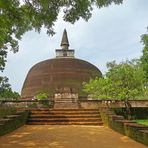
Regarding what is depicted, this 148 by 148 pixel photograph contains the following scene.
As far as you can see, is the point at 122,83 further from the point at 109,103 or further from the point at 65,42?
the point at 65,42

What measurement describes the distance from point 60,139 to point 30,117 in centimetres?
709

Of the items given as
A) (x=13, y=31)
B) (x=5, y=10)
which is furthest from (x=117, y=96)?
(x=5, y=10)

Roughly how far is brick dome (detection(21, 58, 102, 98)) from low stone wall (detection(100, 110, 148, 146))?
1533 inches

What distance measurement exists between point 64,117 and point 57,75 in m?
40.0

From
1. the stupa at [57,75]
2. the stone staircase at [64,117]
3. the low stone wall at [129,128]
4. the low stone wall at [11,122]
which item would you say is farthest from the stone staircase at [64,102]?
the stupa at [57,75]

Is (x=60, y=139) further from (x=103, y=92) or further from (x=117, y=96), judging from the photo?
(x=103, y=92)

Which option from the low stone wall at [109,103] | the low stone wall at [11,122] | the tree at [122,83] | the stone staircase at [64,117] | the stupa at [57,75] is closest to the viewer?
the low stone wall at [11,122]

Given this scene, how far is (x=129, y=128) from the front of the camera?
1045 cm

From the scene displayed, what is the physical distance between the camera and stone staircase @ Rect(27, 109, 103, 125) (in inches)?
635

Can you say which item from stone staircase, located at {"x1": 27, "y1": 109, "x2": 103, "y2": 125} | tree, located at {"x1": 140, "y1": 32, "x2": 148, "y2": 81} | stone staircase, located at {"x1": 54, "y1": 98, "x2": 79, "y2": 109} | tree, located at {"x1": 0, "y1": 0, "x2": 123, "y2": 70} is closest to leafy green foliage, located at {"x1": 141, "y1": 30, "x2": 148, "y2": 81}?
tree, located at {"x1": 140, "y1": 32, "x2": 148, "y2": 81}

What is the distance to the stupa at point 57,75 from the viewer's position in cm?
5525

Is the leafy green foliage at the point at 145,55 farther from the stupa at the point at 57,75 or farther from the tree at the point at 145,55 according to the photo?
the stupa at the point at 57,75

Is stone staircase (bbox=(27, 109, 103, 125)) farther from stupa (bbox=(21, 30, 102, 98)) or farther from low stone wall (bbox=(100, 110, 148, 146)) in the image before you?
stupa (bbox=(21, 30, 102, 98))

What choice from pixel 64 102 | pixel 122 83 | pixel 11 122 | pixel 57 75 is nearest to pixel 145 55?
pixel 122 83
